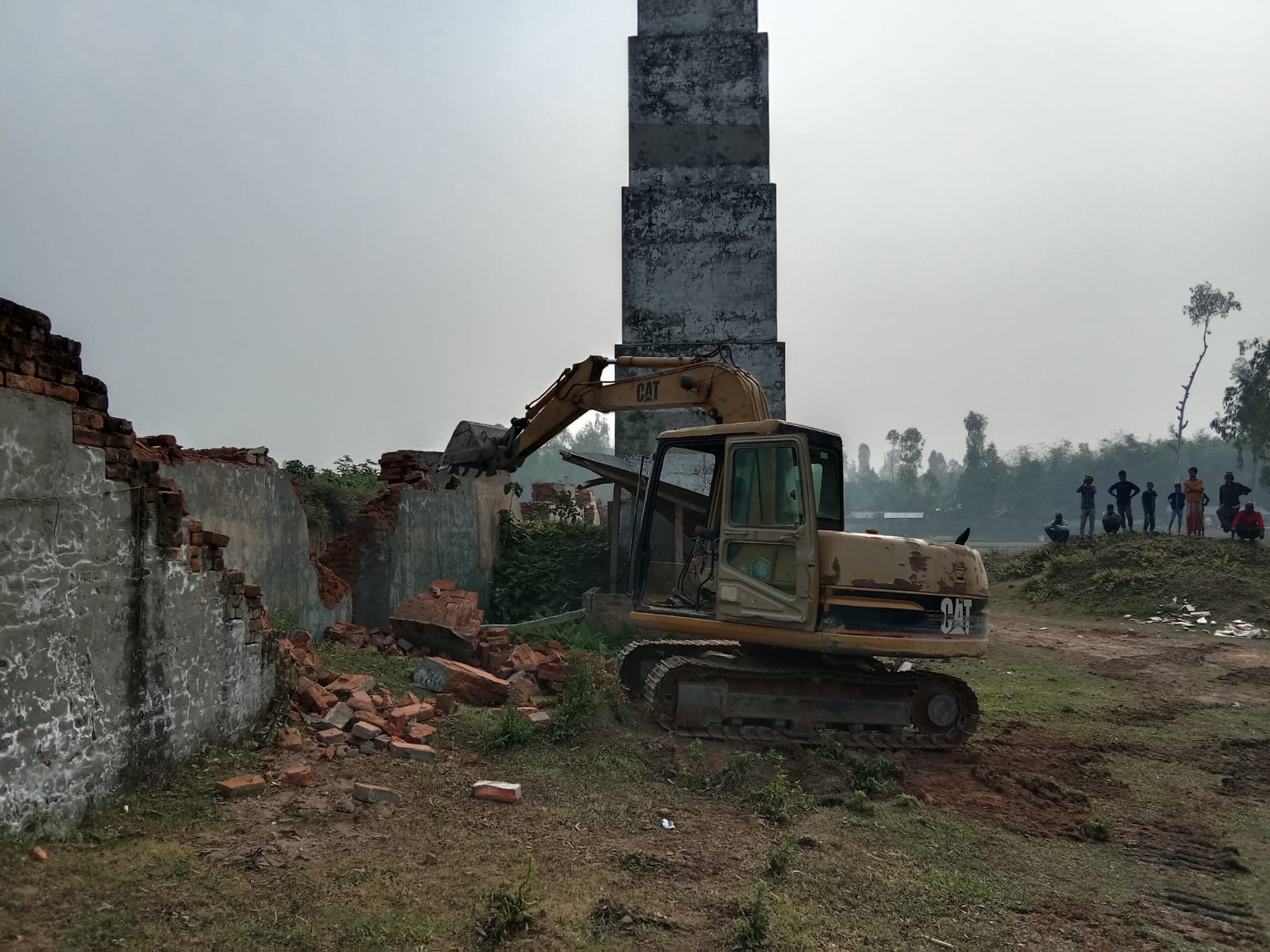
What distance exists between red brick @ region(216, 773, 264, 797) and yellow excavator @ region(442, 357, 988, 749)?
315cm

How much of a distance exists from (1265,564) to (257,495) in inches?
741

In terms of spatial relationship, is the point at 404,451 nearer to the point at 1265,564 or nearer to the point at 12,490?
the point at 12,490

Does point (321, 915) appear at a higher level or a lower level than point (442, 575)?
lower

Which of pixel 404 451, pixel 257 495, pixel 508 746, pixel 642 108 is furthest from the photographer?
pixel 642 108

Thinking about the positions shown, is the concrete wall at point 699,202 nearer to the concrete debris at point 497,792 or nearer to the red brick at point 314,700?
the red brick at point 314,700

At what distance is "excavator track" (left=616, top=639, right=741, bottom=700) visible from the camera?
324 inches

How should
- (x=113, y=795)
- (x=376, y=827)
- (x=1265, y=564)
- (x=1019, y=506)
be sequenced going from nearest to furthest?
(x=113, y=795) < (x=376, y=827) < (x=1265, y=564) < (x=1019, y=506)

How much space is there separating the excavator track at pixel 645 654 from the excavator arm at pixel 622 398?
218 cm

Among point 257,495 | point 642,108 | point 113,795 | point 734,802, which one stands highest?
point 642,108

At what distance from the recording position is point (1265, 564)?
57.8 ft

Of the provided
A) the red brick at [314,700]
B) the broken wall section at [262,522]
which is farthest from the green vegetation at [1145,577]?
the red brick at [314,700]

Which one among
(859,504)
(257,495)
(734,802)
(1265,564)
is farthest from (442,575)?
(859,504)

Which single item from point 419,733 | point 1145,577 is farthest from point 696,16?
point 419,733

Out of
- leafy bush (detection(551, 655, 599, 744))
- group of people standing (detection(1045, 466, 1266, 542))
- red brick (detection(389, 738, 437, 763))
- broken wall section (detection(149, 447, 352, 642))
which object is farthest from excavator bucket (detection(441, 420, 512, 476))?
group of people standing (detection(1045, 466, 1266, 542))
